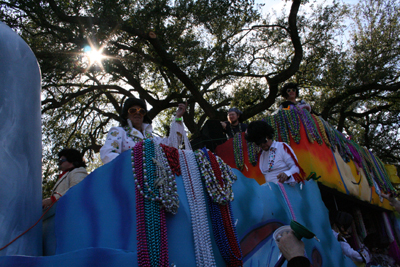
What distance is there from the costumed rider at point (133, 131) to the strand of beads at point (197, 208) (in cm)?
59

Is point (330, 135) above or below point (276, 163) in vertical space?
above

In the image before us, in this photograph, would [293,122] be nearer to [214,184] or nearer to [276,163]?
[276,163]

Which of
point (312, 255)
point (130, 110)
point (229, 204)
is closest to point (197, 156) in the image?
point (229, 204)

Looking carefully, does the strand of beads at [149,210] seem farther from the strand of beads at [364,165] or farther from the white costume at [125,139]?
the strand of beads at [364,165]

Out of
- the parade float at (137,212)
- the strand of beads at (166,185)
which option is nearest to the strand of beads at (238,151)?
the parade float at (137,212)

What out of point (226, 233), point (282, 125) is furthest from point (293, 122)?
point (226, 233)

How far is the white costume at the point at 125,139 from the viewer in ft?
9.55

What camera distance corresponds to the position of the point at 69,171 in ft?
11.5

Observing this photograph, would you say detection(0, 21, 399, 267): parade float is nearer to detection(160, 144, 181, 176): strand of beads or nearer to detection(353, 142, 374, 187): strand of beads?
detection(160, 144, 181, 176): strand of beads

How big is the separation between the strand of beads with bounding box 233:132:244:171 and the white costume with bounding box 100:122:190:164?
5.86 feet

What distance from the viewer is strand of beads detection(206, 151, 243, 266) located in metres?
2.42

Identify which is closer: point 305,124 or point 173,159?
point 173,159

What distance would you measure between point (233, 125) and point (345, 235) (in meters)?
2.53

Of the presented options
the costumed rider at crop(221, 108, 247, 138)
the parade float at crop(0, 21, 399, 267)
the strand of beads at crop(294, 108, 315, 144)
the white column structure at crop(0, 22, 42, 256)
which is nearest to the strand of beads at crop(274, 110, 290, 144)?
the strand of beads at crop(294, 108, 315, 144)
